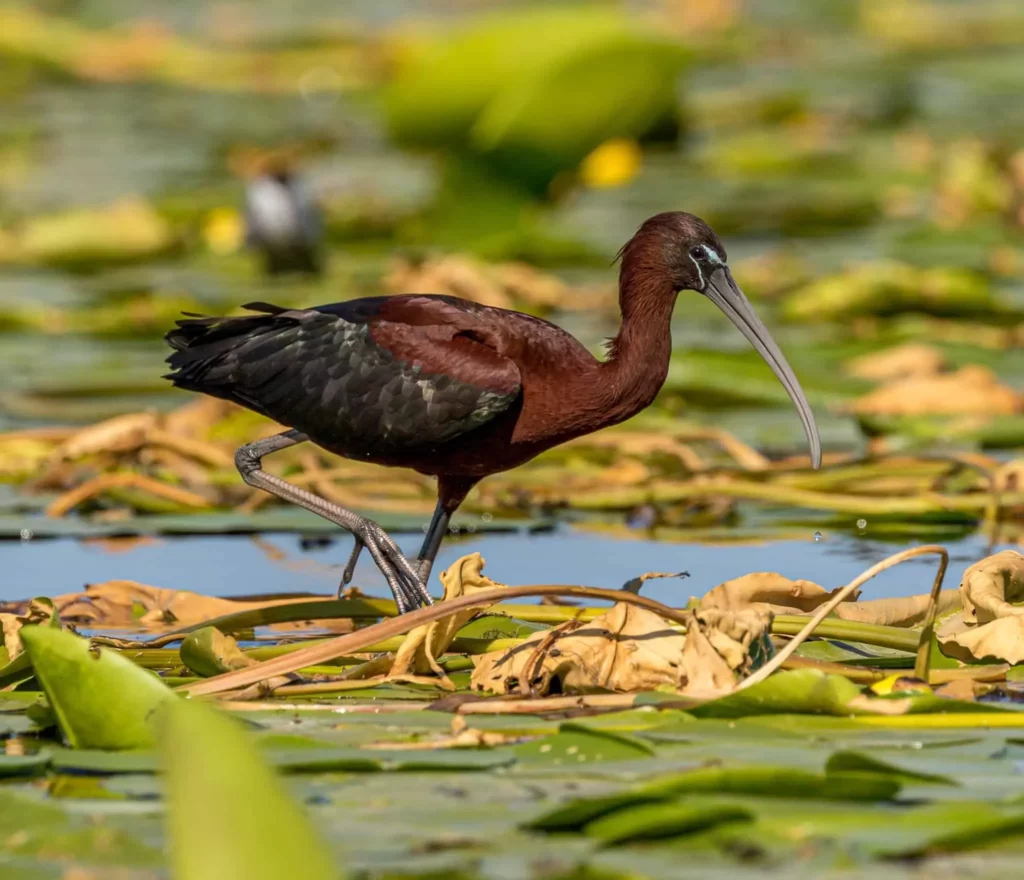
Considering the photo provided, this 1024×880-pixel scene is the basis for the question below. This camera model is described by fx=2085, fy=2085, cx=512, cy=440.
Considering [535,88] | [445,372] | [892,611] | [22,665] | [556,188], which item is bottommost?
[22,665]

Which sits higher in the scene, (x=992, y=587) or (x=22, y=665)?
(x=992, y=587)

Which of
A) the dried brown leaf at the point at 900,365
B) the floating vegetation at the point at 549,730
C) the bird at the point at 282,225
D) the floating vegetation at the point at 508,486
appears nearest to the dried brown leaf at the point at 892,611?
the floating vegetation at the point at 549,730

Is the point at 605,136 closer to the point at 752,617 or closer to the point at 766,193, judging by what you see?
the point at 766,193

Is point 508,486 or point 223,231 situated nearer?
point 508,486

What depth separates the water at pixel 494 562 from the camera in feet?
19.4

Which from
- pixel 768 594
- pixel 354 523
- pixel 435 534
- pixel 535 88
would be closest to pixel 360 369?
pixel 354 523

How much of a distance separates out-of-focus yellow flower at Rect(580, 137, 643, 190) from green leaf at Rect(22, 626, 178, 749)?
9.78 m

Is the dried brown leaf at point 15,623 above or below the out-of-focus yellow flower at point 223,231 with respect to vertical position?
below

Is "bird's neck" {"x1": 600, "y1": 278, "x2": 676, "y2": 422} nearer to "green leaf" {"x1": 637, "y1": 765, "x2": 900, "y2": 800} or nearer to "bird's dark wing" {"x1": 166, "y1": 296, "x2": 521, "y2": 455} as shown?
"bird's dark wing" {"x1": 166, "y1": 296, "x2": 521, "y2": 455}

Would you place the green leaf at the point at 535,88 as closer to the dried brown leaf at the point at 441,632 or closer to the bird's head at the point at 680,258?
the bird's head at the point at 680,258

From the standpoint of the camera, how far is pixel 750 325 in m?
5.72

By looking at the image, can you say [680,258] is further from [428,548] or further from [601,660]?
[601,660]

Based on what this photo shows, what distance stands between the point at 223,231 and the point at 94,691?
9121 mm

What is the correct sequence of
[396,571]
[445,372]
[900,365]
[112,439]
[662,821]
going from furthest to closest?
1. [900,365]
2. [112,439]
3. [445,372]
4. [396,571]
5. [662,821]
